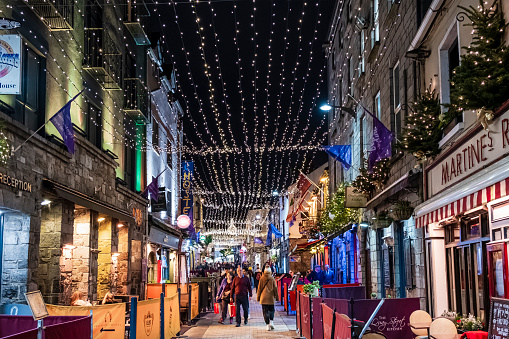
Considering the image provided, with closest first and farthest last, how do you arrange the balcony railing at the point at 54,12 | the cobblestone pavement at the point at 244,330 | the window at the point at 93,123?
the balcony railing at the point at 54,12, the cobblestone pavement at the point at 244,330, the window at the point at 93,123

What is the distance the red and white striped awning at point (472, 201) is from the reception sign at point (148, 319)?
565 cm

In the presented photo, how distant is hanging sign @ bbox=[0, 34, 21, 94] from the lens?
10711mm

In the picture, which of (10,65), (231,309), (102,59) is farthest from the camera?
(231,309)

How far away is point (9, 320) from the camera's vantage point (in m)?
8.38

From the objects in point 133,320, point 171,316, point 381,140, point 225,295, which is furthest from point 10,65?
point 225,295

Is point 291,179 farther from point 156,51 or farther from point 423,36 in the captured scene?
point 423,36

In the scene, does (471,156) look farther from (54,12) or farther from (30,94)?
(54,12)

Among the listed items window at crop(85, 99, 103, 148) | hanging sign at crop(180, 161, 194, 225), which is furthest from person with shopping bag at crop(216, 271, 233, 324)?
hanging sign at crop(180, 161, 194, 225)

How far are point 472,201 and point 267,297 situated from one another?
33.5 feet

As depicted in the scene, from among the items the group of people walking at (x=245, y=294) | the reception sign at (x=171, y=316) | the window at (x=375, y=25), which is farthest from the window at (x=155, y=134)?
the reception sign at (x=171, y=316)

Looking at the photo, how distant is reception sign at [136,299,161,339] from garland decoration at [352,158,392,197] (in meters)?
7.28

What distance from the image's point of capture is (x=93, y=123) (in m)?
19.2

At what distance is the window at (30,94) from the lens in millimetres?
12930

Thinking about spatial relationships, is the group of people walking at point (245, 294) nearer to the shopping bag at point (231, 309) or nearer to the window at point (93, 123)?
the shopping bag at point (231, 309)
